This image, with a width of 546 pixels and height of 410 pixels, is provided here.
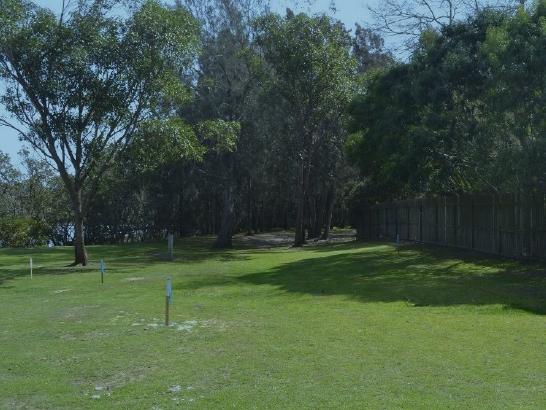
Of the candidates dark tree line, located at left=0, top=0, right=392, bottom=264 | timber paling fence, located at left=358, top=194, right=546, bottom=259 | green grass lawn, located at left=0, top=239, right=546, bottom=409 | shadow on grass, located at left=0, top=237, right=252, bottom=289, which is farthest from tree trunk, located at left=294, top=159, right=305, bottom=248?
green grass lawn, located at left=0, top=239, right=546, bottom=409

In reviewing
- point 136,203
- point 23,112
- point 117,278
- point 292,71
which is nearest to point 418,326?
point 117,278

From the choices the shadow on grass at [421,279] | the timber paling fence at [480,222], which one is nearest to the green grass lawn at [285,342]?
the shadow on grass at [421,279]

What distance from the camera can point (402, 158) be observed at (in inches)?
1094

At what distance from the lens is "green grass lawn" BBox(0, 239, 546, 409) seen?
816cm

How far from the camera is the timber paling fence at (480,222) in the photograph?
77.2 ft

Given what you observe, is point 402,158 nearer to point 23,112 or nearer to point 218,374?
point 23,112

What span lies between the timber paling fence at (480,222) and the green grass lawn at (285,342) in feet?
3.65

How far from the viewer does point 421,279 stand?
22016mm

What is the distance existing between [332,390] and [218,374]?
1.77 metres

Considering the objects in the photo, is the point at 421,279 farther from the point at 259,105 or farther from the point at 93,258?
the point at 259,105

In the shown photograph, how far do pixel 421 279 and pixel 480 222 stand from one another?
6998 mm

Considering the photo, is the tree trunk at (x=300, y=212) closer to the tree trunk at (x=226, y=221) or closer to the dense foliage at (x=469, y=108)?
the tree trunk at (x=226, y=221)

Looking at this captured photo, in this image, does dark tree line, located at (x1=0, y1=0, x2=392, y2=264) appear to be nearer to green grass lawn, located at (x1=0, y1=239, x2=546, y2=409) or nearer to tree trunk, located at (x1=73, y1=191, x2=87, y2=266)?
tree trunk, located at (x1=73, y1=191, x2=87, y2=266)

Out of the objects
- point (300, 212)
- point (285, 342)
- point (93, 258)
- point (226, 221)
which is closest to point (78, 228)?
point (93, 258)
